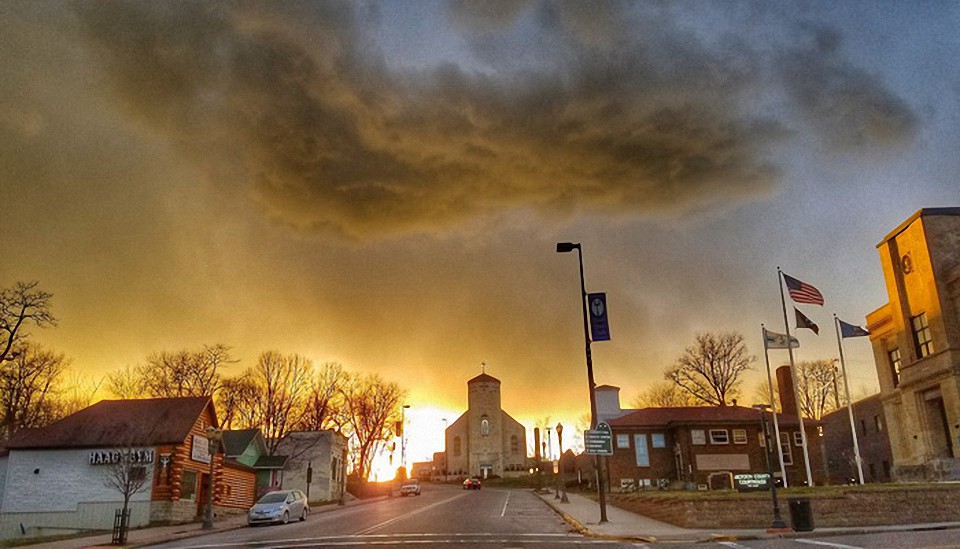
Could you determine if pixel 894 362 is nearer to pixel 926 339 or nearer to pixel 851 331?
pixel 926 339

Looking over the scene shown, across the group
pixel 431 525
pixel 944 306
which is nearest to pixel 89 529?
pixel 431 525

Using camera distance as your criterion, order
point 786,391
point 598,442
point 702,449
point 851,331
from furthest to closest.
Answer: point 786,391 → point 702,449 → point 851,331 → point 598,442

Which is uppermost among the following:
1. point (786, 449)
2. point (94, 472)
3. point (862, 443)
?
point (862, 443)

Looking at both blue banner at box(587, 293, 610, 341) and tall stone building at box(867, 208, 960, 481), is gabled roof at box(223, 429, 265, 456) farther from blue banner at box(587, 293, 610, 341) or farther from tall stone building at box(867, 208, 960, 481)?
tall stone building at box(867, 208, 960, 481)

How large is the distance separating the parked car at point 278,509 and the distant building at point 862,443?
42.6m

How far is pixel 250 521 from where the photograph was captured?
29453 millimetres

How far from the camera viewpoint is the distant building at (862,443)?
182 ft

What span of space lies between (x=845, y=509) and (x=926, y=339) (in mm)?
24842

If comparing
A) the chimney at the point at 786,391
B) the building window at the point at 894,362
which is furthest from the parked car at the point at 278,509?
the chimney at the point at 786,391

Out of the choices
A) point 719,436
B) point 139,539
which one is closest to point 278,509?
point 139,539

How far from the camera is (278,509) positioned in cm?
3005

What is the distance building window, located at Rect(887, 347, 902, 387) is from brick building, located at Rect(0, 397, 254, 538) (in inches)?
1810

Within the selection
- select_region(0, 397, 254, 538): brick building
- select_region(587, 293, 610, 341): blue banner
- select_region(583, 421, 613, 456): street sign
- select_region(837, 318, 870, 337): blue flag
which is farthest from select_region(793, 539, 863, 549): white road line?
select_region(0, 397, 254, 538): brick building

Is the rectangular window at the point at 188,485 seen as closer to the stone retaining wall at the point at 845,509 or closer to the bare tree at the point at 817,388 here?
the stone retaining wall at the point at 845,509
